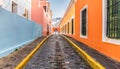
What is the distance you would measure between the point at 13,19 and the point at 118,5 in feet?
18.2

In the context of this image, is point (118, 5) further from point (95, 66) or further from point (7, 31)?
point (7, 31)

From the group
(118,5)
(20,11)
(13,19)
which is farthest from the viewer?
(20,11)

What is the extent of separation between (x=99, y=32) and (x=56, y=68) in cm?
436

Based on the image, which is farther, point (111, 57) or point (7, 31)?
point (7, 31)

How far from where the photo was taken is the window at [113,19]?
790 cm

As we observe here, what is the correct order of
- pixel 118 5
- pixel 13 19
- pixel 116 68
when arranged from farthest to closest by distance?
pixel 13 19 < pixel 118 5 < pixel 116 68

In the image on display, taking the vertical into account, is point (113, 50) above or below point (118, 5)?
below

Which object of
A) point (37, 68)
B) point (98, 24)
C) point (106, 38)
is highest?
point (98, 24)

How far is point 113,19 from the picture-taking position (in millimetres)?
8383

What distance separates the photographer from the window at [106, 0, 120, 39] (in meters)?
7.90

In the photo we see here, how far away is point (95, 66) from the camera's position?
21.0ft

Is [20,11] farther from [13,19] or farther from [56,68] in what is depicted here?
[56,68]

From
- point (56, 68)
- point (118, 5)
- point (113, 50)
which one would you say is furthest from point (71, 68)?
point (118, 5)

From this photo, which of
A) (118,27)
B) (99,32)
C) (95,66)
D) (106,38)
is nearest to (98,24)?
(99,32)
